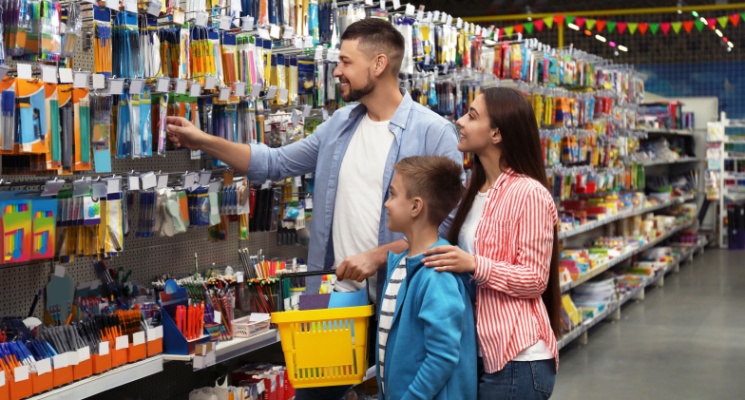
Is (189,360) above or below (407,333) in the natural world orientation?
below

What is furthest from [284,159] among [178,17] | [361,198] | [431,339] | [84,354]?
[431,339]

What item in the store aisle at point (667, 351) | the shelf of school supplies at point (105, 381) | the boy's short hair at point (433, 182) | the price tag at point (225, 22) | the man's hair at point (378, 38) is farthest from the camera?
the store aisle at point (667, 351)

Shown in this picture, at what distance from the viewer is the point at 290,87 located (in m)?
4.26

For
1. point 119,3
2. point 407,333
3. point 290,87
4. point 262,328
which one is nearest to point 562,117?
point 290,87

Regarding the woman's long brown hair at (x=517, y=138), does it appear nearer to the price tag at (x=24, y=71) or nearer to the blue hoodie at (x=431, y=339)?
the blue hoodie at (x=431, y=339)

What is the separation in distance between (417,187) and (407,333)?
1.31 ft

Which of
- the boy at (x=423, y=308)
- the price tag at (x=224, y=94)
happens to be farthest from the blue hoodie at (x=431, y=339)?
the price tag at (x=224, y=94)

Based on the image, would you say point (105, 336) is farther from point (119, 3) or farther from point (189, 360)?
point (119, 3)

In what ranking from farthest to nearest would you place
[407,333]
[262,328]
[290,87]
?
[290,87] → [262,328] → [407,333]

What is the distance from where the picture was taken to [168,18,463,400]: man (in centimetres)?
299

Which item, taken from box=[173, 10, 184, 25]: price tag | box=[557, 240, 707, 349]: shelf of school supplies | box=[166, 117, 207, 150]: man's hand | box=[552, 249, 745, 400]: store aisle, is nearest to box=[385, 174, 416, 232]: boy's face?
box=[166, 117, 207, 150]: man's hand

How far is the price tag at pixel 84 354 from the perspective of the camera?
3.01 meters

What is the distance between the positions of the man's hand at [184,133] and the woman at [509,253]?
3.30 ft

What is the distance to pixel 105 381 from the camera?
122 inches
